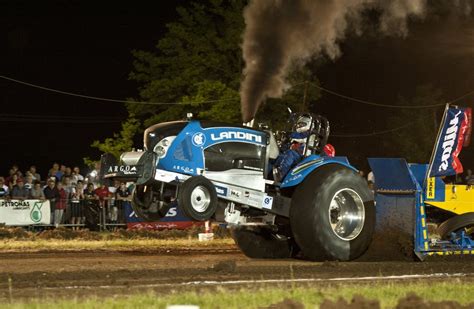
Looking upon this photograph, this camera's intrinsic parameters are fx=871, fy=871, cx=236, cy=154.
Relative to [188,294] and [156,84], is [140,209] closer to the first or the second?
[188,294]

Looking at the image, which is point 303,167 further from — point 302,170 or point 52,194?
point 52,194

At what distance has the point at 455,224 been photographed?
1259 centimetres

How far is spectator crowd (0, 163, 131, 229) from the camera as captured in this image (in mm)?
20625

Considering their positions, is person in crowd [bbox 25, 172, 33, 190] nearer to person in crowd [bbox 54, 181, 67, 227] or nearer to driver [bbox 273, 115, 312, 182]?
person in crowd [bbox 54, 181, 67, 227]

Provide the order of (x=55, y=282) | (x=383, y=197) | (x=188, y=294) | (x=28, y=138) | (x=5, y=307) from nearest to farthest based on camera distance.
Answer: (x=5, y=307)
(x=188, y=294)
(x=55, y=282)
(x=383, y=197)
(x=28, y=138)

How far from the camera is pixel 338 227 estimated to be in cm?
1248

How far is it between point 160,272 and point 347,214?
3.43m

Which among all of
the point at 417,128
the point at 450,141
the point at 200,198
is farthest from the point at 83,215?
the point at 417,128

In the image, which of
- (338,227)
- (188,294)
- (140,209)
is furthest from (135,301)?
(338,227)

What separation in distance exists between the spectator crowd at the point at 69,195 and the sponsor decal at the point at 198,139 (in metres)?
9.13

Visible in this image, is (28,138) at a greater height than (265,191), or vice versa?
(28,138)

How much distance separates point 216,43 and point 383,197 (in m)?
21.0

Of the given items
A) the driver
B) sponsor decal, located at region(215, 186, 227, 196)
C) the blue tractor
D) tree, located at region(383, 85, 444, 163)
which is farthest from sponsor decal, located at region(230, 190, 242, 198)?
tree, located at region(383, 85, 444, 163)

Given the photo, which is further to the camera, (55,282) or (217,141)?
(217,141)
